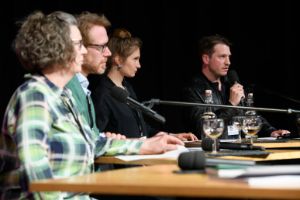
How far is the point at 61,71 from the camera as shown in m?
2.20

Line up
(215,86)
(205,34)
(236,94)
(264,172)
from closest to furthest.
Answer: (264,172) → (236,94) → (215,86) → (205,34)

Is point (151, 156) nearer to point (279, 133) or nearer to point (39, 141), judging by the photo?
point (39, 141)

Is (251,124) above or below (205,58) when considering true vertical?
below

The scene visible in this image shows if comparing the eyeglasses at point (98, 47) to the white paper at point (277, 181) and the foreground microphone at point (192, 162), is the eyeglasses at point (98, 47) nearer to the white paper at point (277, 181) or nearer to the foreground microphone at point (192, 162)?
the foreground microphone at point (192, 162)

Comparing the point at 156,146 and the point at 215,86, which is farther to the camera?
the point at 215,86

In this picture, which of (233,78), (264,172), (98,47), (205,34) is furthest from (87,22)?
(205,34)

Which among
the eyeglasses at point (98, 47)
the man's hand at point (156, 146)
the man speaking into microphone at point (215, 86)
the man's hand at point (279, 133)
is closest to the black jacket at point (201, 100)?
the man speaking into microphone at point (215, 86)

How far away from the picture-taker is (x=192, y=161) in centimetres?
188

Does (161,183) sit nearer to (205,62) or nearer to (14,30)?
(14,30)

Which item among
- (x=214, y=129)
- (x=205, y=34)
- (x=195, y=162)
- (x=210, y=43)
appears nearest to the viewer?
(x=195, y=162)

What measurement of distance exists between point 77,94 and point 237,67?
8.55ft

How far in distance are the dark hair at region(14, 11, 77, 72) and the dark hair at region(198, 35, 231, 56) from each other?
2.50 m

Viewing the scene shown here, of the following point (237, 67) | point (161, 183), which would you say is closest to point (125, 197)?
point (161, 183)

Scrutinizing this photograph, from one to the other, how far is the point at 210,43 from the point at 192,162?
9.23ft
